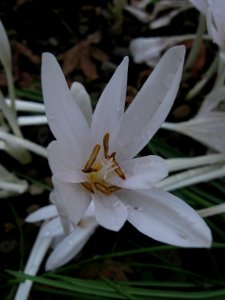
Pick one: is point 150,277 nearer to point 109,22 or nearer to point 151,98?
point 151,98

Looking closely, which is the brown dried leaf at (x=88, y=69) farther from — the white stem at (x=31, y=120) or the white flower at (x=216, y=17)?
the white flower at (x=216, y=17)

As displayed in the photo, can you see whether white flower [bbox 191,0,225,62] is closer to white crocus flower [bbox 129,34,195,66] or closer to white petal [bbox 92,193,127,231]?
white petal [bbox 92,193,127,231]

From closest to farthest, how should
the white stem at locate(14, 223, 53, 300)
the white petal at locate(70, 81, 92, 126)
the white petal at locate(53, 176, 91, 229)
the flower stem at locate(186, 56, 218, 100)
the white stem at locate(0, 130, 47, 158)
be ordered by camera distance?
the white petal at locate(53, 176, 91, 229), the white petal at locate(70, 81, 92, 126), the white stem at locate(14, 223, 53, 300), the white stem at locate(0, 130, 47, 158), the flower stem at locate(186, 56, 218, 100)

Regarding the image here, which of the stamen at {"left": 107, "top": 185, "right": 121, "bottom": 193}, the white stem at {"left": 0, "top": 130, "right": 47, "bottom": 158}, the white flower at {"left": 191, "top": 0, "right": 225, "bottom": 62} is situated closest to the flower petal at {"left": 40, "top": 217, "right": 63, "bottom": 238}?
the white stem at {"left": 0, "top": 130, "right": 47, "bottom": 158}

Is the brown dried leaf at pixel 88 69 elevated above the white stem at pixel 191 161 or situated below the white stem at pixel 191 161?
above

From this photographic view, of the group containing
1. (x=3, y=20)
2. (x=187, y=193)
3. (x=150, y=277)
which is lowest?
(x=150, y=277)

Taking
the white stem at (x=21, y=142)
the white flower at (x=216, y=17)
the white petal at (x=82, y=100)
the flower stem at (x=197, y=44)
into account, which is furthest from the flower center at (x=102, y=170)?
the flower stem at (x=197, y=44)

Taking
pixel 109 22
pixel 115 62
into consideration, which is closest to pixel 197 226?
pixel 115 62

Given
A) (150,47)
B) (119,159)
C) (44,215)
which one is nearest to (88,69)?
(150,47)
